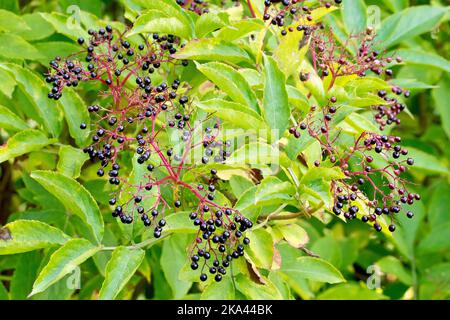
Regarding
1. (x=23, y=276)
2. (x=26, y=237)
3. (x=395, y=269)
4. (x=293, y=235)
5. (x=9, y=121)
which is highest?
(x=9, y=121)

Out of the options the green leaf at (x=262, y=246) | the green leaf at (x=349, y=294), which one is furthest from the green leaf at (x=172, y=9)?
the green leaf at (x=349, y=294)

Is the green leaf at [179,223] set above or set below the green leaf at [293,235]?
above

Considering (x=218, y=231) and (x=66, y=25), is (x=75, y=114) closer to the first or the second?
(x=66, y=25)

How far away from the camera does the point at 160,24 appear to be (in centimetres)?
154

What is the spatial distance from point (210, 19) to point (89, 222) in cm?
56

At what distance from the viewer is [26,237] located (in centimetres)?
150

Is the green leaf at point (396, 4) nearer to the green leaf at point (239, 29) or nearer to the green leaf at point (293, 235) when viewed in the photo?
the green leaf at point (239, 29)

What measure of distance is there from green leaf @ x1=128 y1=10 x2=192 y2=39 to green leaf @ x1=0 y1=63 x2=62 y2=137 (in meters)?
0.35

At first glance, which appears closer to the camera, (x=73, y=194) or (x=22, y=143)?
(x=73, y=194)

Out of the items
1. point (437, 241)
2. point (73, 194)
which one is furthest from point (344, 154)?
point (437, 241)

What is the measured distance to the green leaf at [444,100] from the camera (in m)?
2.39

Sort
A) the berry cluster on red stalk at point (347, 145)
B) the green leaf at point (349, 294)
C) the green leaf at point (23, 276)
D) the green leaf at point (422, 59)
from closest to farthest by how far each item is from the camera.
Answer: the berry cluster on red stalk at point (347, 145)
the green leaf at point (23, 276)
the green leaf at point (422, 59)
the green leaf at point (349, 294)

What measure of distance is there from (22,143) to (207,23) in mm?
547
